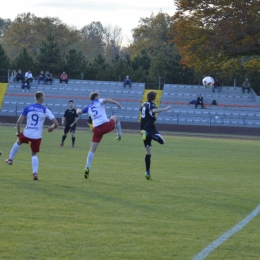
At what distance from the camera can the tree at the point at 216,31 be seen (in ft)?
140

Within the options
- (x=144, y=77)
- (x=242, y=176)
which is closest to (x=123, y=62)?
(x=144, y=77)

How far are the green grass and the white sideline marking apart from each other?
0.21 feet

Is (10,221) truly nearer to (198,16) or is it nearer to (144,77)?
(198,16)

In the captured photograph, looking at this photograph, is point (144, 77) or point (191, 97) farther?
point (144, 77)

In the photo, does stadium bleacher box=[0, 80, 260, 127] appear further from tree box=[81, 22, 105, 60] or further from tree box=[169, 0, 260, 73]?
tree box=[81, 22, 105, 60]

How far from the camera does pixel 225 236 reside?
7.23 m

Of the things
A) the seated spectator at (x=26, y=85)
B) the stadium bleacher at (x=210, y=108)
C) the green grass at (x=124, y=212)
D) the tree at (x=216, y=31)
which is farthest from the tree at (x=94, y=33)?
the green grass at (x=124, y=212)

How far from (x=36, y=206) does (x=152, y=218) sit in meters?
1.95

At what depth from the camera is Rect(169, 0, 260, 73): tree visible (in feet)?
140

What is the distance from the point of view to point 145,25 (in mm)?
90938

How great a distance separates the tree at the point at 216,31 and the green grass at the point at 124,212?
29032 mm

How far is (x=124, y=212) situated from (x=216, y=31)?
3765 cm

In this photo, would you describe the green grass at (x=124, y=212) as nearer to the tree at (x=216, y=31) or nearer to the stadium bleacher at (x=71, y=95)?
the tree at (x=216, y=31)

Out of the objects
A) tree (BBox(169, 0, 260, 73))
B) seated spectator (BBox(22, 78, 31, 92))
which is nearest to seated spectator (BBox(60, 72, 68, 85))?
seated spectator (BBox(22, 78, 31, 92))
